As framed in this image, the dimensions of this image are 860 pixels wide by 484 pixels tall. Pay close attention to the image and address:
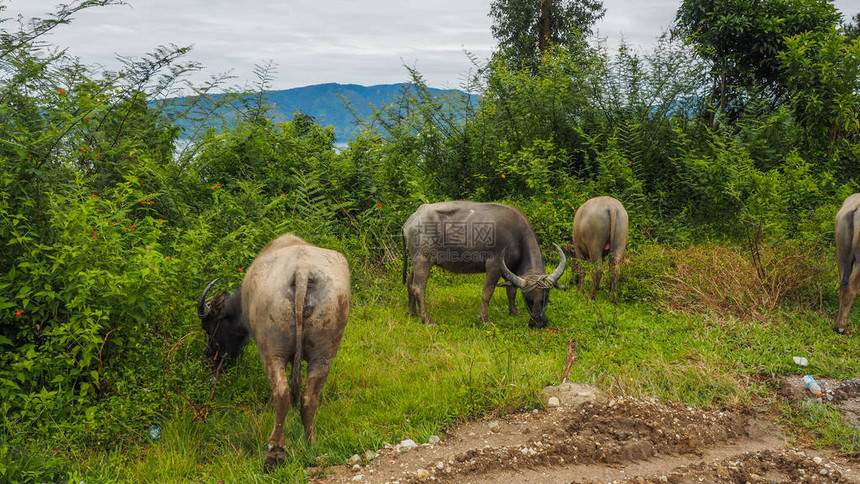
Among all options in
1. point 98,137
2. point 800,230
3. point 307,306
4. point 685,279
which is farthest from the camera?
point 800,230

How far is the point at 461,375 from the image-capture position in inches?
217

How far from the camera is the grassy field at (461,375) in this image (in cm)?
441

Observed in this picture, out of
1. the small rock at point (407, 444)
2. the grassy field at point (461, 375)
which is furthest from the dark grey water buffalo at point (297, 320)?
the small rock at point (407, 444)

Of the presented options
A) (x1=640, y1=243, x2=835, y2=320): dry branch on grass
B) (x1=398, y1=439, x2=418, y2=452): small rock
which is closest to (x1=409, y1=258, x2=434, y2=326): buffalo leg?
(x1=398, y1=439, x2=418, y2=452): small rock

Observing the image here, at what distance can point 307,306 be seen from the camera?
4227 mm

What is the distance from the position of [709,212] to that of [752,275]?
3716 millimetres

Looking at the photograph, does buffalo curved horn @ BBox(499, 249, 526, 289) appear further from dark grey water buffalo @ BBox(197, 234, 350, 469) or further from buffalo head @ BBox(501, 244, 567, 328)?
dark grey water buffalo @ BBox(197, 234, 350, 469)

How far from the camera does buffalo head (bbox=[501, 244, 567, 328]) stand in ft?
24.6

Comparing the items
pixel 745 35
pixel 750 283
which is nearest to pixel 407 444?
pixel 750 283

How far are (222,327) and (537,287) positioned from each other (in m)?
4.17

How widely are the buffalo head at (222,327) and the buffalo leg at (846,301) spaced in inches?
298

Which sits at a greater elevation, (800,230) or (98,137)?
(98,137)

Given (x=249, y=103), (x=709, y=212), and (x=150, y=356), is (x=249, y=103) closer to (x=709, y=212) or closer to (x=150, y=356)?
(x=150, y=356)

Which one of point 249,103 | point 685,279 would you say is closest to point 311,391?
point 685,279
